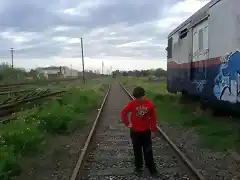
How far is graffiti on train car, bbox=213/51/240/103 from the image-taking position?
8.95m

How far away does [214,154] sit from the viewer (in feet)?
26.6

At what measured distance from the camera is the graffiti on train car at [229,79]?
352 inches

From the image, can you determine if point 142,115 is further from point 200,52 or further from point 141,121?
point 200,52

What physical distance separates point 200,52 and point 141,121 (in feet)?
21.7

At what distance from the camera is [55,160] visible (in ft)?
26.1

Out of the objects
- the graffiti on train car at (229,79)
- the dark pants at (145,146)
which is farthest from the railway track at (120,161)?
the graffiti on train car at (229,79)

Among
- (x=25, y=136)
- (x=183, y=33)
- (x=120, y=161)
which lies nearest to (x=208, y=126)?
(x=120, y=161)

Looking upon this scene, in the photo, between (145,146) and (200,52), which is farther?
(200,52)

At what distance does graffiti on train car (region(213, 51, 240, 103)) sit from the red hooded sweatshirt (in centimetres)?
340

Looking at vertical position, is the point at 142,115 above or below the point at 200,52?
below

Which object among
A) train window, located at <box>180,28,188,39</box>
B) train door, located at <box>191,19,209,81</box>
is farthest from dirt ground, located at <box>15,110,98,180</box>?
train window, located at <box>180,28,188,39</box>

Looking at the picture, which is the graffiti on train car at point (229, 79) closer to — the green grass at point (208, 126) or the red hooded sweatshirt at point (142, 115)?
the green grass at point (208, 126)

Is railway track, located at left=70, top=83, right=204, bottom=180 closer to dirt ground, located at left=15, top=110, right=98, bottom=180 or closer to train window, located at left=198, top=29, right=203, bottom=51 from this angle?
dirt ground, located at left=15, top=110, right=98, bottom=180

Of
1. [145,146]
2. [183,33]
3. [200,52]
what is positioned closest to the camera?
[145,146]
